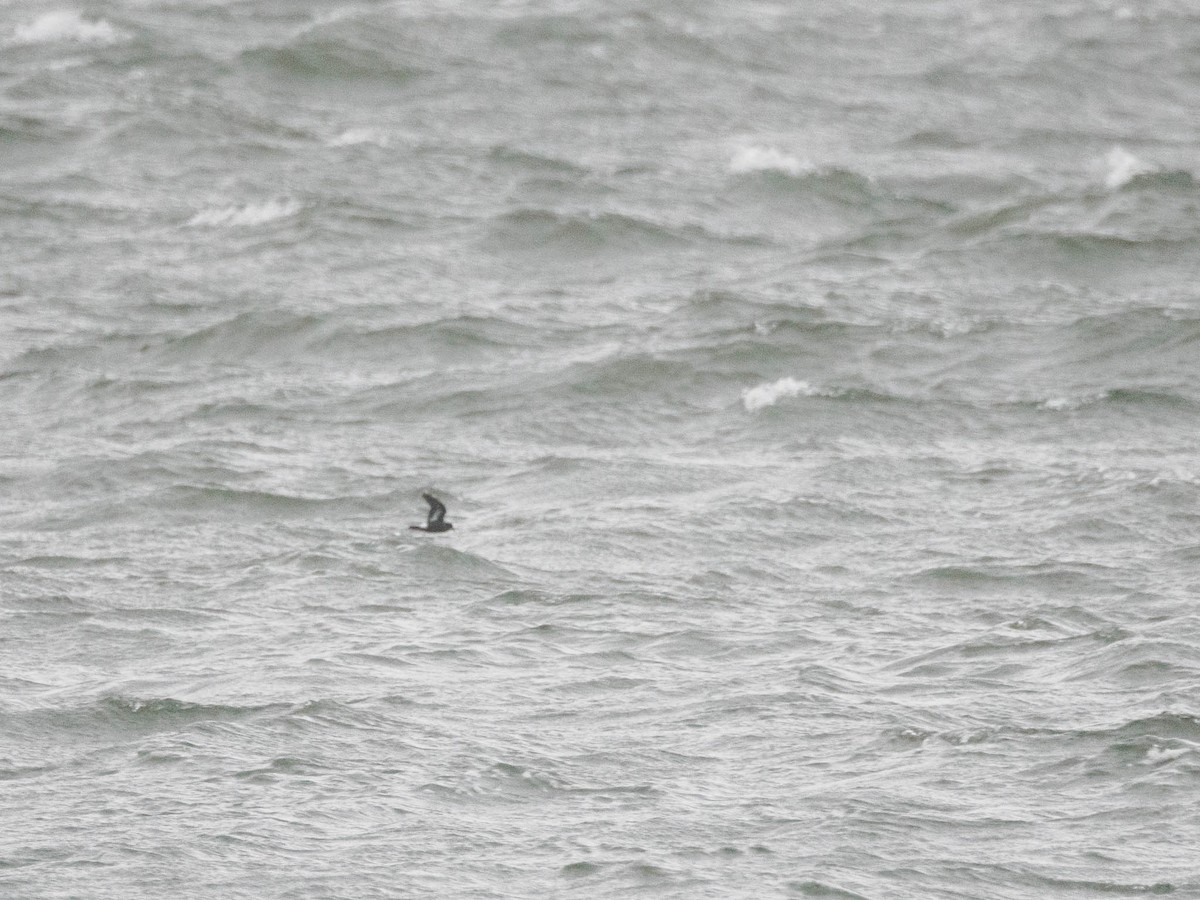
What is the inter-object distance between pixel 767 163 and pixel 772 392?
896cm

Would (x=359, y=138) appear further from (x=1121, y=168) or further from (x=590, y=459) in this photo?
(x=590, y=459)

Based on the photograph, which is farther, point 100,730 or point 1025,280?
point 1025,280

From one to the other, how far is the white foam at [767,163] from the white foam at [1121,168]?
3688mm

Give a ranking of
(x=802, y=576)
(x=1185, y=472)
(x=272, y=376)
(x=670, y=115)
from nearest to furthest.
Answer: (x=802, y=576), (x=1185, y=472), (x=272, y=376), (x=670, y=115)

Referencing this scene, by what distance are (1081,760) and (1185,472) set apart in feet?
20.9

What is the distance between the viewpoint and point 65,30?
3753 cm

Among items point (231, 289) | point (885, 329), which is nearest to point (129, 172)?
point (231, 289)

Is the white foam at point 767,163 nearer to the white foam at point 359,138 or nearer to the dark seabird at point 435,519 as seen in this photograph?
the white foam at point 359,138

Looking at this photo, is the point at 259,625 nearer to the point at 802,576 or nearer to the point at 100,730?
the point at 100,730

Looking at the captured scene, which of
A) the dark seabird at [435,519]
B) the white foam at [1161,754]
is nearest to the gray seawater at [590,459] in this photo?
the white foam at [1161,754]

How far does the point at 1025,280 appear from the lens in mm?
27281

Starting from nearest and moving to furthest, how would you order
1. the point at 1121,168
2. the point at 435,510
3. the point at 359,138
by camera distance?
1. the point at 435,510
2. the point at 1121,168
3. the point at 359,138

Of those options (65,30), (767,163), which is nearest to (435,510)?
(767,163)

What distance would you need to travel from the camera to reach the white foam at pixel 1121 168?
31.3 metres
